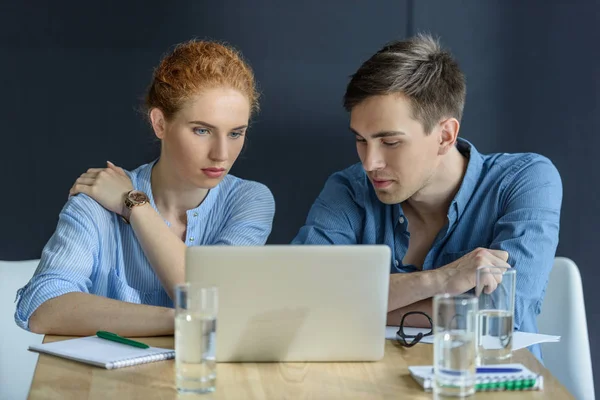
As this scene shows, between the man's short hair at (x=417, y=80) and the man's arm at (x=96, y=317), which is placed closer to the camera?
the man's arm at (x=96, y=317)

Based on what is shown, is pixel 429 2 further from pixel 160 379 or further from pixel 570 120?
pixel 160 379

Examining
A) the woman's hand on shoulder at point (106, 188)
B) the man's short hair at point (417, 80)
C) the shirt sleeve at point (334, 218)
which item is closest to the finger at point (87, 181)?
the woman's hand on shoulder at point (106, 188)

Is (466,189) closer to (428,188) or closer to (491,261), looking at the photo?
(428,188)

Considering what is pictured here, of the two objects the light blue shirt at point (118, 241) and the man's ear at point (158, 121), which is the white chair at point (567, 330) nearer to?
the light blue shirt at point (118, 241)

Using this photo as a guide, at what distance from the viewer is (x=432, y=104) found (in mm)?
2201

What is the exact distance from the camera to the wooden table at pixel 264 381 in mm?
1302

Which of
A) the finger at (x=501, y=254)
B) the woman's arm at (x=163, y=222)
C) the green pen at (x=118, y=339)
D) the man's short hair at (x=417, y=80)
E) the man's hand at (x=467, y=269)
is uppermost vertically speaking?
the man's short hair at (x=417, y=80)

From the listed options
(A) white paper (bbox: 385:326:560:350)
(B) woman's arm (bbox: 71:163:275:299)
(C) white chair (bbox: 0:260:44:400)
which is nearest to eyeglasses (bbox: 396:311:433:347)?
(A) white paper (bbox: 385:326:560:350)

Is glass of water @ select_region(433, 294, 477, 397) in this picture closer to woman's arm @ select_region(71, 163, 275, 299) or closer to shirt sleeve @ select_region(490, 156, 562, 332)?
shirt sleeve @ select_region(490, 156, 562, 332)

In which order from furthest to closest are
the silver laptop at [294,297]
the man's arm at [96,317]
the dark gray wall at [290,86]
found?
the dark gray wall at [290,86]
the man's arm at [96,317]
the silver laptop at [294,297]

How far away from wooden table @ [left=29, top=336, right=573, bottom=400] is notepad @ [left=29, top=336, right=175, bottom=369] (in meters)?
0.01

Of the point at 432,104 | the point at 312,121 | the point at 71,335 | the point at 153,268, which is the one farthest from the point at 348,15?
the point at 71,335

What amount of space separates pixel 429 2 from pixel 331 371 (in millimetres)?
1679

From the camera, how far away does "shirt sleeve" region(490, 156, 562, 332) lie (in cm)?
199
